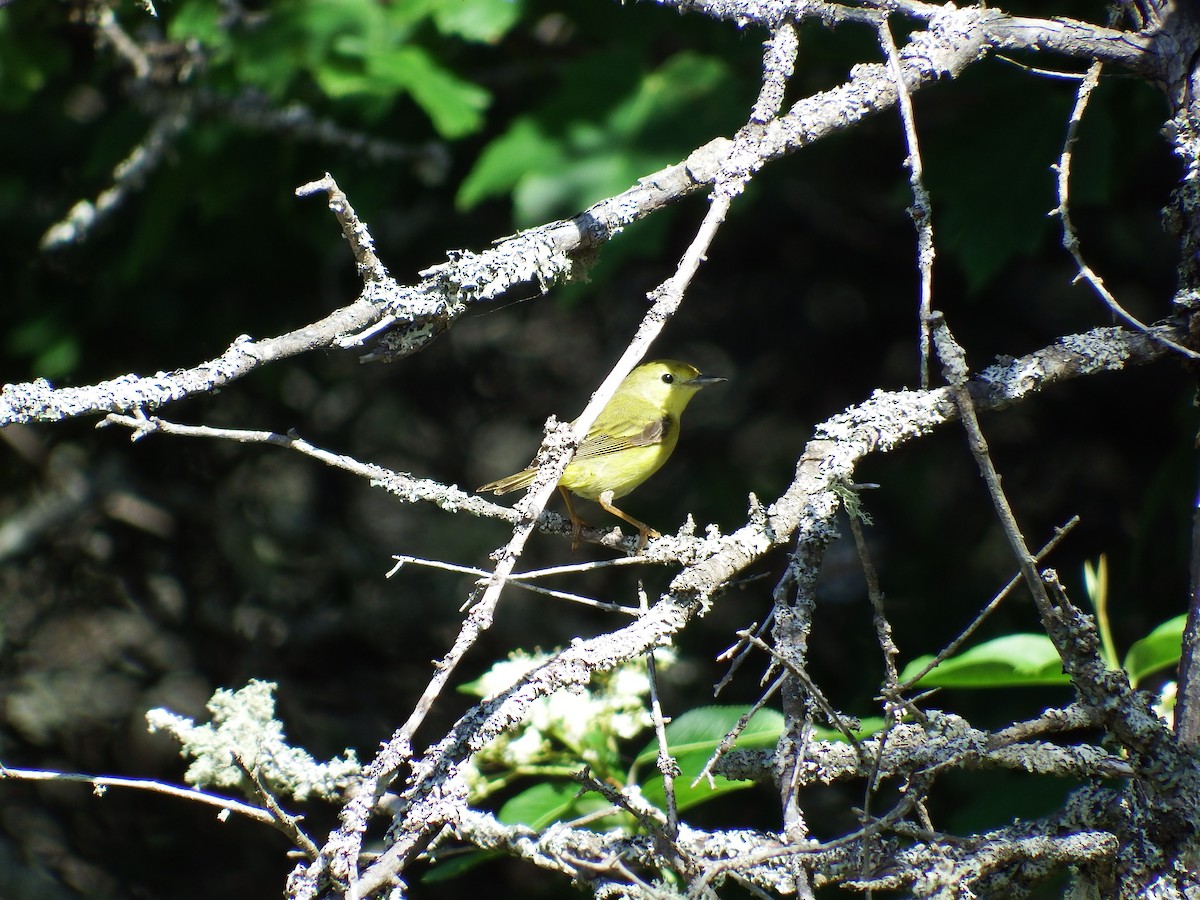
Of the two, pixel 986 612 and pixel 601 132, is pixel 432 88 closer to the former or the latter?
pixel 601 132

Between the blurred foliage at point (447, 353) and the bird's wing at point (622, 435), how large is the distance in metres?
0.31

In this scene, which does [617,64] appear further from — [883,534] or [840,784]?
[840,784]

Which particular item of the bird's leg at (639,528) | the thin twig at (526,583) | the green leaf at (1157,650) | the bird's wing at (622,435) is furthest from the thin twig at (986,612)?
the bird's wing at (622,435)

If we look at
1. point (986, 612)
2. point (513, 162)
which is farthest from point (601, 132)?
point (986, 612)

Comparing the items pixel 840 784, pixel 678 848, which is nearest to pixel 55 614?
pixel 840 784

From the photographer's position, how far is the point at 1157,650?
237 centimetres

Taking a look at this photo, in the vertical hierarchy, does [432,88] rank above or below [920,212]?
above

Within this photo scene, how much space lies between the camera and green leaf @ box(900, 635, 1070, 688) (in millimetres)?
2316

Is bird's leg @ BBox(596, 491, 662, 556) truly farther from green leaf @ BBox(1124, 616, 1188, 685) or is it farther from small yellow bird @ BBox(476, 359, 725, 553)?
green leaf @ BBox(1124, 616, 1188, 685)

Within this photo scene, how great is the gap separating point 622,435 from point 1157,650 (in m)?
2.44

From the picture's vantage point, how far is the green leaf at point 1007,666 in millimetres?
2316

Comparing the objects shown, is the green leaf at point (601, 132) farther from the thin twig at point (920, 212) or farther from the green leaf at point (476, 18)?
the thin twig at point (920, 212)

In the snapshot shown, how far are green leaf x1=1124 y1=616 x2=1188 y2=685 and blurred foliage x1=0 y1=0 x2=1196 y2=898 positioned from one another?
479 millimetres

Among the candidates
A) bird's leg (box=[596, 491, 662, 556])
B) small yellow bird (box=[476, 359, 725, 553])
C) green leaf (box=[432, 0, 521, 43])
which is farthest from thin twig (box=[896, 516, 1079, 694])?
small yellow bird (box=[476, 359, 725, 553])
